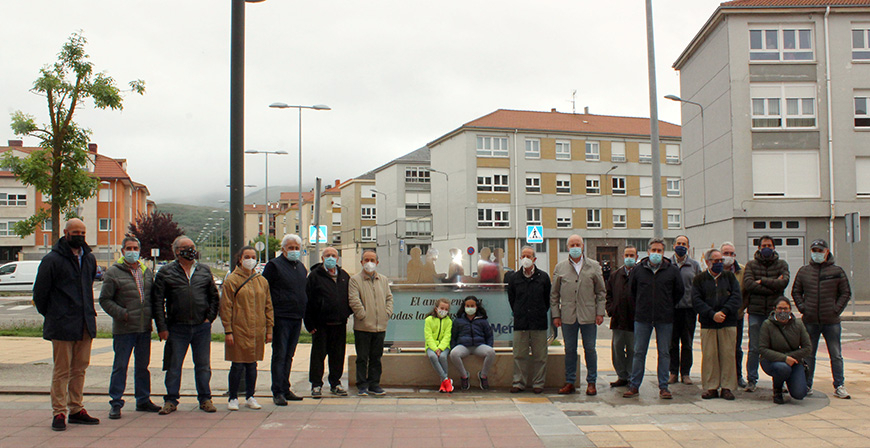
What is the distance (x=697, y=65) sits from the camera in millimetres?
32375

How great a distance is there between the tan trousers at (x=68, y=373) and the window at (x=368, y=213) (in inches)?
2989

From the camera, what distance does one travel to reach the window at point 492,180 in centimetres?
5466

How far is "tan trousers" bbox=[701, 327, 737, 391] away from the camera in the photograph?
813cm

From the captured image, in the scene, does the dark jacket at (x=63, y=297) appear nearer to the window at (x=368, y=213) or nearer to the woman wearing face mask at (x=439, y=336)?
the woman wearing face mask at (x=439, y=336)

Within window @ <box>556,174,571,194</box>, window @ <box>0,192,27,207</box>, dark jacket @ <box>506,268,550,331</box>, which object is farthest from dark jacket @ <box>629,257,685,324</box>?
window @ <box>0,192,27,207</box>

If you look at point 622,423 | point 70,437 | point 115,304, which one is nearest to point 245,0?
point 115,304

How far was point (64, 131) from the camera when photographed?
52.6 feet

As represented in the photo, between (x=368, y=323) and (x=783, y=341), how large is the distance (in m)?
5.01

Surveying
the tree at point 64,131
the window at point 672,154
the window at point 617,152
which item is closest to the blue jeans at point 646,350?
the tree at point 64,131

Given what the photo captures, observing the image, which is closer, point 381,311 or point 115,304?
point 115,304

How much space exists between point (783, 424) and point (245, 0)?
8.22 metres

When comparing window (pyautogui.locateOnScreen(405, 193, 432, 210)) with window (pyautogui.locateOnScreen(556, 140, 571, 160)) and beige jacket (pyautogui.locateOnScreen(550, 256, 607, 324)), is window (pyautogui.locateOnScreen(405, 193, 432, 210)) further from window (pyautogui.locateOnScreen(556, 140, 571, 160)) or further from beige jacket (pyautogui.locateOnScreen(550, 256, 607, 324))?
beige jacket (pyautogui.locateOnScreen(550, 256, 607, 324))

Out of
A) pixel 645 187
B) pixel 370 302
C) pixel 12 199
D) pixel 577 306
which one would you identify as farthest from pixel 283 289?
pixel 12 199

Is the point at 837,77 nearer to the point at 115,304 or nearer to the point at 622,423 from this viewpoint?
the point at 622,423
